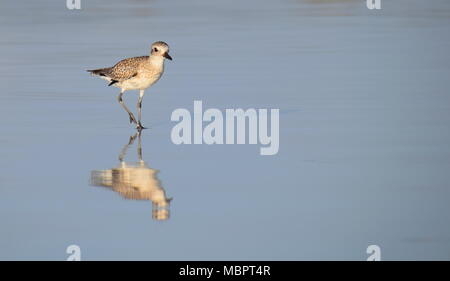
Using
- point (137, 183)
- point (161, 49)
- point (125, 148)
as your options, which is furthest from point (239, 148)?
point (161, 49)

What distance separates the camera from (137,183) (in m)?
10.5

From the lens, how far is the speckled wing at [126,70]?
13383 mm

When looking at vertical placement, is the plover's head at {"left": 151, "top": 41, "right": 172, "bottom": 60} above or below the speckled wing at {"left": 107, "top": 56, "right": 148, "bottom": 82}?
above

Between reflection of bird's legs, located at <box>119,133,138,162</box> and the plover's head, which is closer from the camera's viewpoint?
reflection of bird's legs, located at <box>119,133,138,162</box>

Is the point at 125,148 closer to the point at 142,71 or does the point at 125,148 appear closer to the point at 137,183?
the point at 137,183

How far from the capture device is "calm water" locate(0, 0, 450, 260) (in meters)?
9.02

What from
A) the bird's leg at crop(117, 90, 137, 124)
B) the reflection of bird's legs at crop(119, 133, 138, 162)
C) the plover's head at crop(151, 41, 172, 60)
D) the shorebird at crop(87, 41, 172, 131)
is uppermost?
the plover's head at crop(151, 41, 172, 60)

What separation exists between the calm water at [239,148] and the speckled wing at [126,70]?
41 centimetres

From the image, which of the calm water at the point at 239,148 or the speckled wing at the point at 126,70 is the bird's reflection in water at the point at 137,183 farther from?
the speckled wing at the point at 126,70

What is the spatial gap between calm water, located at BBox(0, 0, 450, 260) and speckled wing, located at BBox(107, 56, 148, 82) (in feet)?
1.36

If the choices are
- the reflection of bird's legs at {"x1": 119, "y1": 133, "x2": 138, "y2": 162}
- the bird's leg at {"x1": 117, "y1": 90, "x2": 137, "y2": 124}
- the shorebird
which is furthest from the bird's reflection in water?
the shorebird

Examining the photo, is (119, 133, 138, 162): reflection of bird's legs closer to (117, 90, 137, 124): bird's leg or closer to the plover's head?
(117, 90, 137, 124): bird's leg

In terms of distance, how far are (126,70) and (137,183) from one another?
3212 mm

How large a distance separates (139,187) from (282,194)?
125cm
